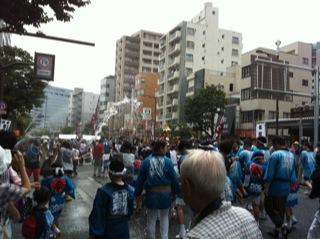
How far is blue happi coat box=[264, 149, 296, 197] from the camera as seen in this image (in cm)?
802

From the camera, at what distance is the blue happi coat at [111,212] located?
15.6ft

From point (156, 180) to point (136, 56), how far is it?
114 meters

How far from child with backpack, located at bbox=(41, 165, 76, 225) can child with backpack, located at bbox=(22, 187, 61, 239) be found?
1.12 m

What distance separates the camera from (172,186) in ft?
22.4

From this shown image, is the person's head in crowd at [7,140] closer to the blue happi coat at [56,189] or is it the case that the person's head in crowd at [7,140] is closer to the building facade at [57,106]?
the blue happi coat at [56,189]

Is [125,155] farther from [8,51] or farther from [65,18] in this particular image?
[8,51]

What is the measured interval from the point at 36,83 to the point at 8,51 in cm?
309

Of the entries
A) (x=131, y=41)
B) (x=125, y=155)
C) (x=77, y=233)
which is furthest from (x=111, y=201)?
(x=131, y=41)

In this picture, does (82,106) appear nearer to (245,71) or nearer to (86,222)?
(245,71)

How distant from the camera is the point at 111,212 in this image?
191 inches

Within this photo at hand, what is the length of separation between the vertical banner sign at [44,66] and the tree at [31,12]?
15.2 feet

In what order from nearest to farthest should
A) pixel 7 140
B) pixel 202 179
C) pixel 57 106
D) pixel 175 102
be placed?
pixel 202 179 → pixel 7 140 → pixel 175 102 → pixel 57 106

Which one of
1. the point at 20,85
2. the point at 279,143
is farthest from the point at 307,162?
the point at 20,85

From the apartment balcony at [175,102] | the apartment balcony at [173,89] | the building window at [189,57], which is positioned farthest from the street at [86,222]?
the building window at [189,57]
